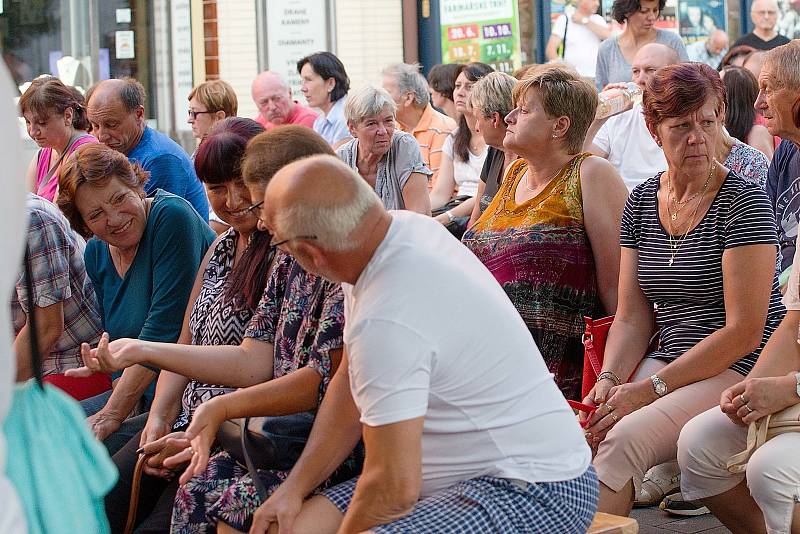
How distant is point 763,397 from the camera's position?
3.08 meters

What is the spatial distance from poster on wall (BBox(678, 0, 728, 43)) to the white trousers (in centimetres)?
875

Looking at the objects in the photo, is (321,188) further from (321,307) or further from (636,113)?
(636,113)

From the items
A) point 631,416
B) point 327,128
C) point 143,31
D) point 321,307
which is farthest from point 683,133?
point 143,31

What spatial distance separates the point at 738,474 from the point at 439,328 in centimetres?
130

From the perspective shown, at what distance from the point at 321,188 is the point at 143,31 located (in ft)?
29.3

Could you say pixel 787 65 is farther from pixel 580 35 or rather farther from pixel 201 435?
pixel 580 35

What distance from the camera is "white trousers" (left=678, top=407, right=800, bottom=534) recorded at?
298 centimetres

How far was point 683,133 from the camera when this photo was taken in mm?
3496

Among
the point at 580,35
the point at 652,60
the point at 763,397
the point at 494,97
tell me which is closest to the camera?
the point at 763,397

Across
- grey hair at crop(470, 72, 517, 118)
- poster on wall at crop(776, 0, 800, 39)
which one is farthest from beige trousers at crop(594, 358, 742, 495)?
poster on wall at crop(776, 0, 800, 39)

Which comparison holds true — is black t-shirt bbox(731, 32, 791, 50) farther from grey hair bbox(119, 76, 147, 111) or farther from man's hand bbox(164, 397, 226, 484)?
man's hand bbox(164, 397, 226, 484)

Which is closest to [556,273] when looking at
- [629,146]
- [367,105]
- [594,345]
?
[594,345]

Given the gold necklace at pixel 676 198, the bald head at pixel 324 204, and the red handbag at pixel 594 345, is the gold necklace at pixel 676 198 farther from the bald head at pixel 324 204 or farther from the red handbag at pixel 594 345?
the bald head at pixel 324 204

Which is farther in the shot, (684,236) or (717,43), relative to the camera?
(717,43)
